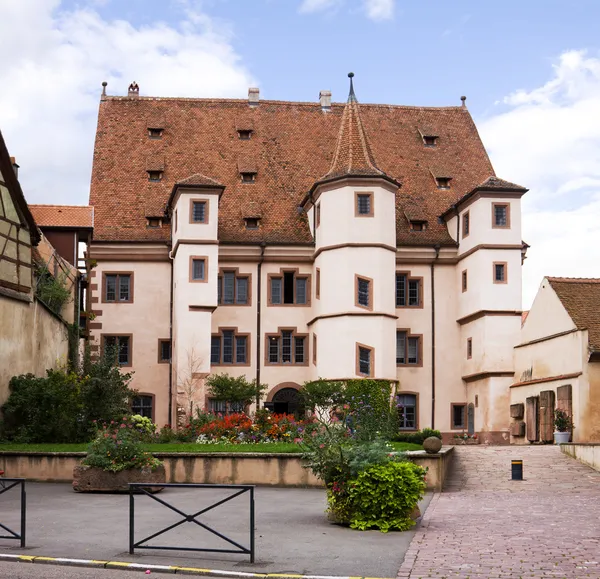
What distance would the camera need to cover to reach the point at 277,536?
Result: 14.8 metres

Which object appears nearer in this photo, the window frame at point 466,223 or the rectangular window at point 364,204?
the rectangular window at point 364,204

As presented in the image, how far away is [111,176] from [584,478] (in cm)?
2851

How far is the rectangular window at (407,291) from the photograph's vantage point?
45.7 meters

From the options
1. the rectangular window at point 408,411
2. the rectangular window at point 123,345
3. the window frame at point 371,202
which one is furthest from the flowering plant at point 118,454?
the rectangular window at point 408,411

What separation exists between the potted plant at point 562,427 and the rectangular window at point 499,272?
9082 mm

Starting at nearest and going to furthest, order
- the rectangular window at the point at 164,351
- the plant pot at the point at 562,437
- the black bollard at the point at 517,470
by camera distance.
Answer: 1. the black bollard at the point at 517,470
2. the plant pot at the point at 562,437
3. the rectangular window at the point at 164,351

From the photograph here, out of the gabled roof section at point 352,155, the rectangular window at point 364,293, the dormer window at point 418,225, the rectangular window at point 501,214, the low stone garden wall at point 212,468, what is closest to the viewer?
the low stone garden wall at point 212,468

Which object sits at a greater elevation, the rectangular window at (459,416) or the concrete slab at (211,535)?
the rectangular window at (459,416)

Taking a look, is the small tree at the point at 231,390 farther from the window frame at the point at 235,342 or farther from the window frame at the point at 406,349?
the window frame at the point at 406,349

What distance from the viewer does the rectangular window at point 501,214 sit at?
4331 centimetres

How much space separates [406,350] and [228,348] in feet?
26.7

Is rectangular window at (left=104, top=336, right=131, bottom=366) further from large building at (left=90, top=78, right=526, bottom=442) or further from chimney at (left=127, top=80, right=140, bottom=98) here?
chimney at (left=127, top=80, right=140, bottom=98)

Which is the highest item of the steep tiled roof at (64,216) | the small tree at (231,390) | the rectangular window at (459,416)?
the steep tiled roof at (64,216)

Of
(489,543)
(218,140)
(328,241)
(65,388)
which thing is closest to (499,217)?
(328,241)
